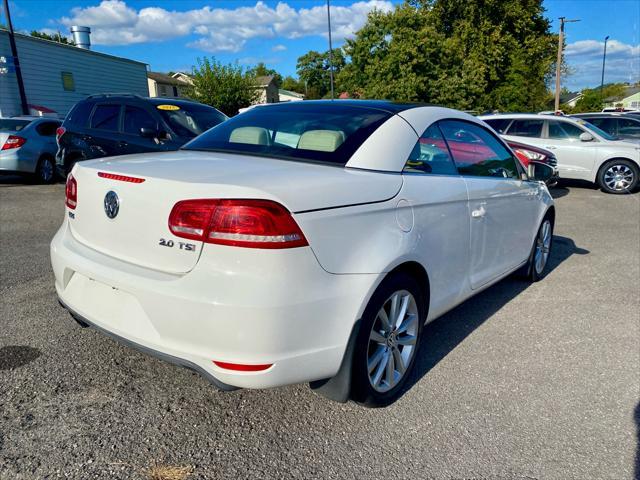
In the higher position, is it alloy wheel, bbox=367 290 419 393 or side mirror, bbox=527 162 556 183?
side mirror, bbox=527 162 556 183

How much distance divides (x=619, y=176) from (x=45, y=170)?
41.6 feet

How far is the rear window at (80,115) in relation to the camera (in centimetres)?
875

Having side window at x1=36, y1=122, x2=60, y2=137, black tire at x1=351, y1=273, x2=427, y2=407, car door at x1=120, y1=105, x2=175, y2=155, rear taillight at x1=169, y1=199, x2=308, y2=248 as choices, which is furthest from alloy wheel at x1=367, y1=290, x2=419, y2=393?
side window at x1=36, y1=122, x2=60, y2=137

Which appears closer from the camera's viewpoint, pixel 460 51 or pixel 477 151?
pixel 477 151

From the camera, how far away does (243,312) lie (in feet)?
6.59

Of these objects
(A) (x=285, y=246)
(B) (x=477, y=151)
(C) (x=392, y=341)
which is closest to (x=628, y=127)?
(B) (x=477, y=151)

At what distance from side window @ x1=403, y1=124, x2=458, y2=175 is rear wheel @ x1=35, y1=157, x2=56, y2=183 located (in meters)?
10.6

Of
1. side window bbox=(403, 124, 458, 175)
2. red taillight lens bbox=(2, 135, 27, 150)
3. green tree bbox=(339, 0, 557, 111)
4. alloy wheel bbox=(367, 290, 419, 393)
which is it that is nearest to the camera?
alloy wheel bbox=(367, 290, 419, 393)

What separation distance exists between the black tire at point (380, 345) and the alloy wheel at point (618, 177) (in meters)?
9.92

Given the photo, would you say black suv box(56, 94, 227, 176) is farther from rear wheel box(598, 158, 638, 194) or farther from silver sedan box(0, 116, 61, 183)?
rear wheel box(598, 158, 638, 194)

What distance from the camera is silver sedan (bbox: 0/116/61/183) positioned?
10578 mm

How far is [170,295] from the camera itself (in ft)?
6.94

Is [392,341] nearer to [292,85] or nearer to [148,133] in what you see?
[148,133]

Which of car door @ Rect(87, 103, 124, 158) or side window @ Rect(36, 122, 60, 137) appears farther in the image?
side window @ Rect(36, 122, 60, 137)
